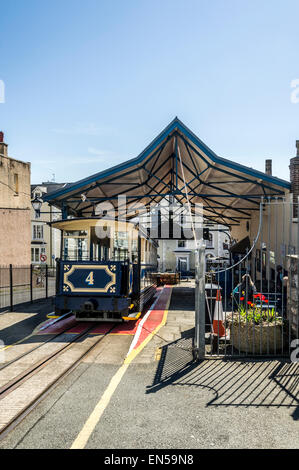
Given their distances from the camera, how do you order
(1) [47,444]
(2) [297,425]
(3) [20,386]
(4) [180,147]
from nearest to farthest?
(1) [47,444] → (2) [297,425] → (3) [20,386] → (4) [180,147]

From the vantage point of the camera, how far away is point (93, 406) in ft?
15.9

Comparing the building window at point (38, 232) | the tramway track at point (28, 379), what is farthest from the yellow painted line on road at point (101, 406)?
the building window at point (38, 232)

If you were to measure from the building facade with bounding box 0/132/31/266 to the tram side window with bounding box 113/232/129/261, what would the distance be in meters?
16.3

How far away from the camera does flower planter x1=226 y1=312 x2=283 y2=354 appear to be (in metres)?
6.75

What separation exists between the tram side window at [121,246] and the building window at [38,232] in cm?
3741

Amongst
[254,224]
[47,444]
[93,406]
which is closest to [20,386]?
[93,406]

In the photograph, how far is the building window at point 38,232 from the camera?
4581 centimetres

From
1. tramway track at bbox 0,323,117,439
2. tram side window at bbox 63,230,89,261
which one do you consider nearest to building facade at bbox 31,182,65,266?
tram side window at bbox 63,230,89,261

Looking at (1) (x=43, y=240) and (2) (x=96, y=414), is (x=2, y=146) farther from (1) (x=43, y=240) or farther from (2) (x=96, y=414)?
(2) (x=96, y=414)

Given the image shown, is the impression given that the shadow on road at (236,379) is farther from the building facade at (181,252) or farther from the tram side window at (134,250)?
the building facade at (181,252)

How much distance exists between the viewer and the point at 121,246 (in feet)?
34.7

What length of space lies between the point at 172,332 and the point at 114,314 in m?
2.02

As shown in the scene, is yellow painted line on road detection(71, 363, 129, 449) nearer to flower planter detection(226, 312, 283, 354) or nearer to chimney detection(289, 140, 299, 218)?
flower planter detection(226, 312, 283, 354)
